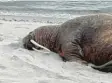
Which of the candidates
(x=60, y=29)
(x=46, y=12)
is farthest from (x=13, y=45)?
(x=46, y=12)

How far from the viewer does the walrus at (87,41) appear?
515cm

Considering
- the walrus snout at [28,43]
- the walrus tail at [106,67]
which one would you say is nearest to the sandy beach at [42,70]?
the walrus tail at [106,67]

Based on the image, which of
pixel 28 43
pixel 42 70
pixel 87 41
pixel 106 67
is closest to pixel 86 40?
pixel 87 41

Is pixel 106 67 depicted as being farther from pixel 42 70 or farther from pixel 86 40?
pixel 42 70

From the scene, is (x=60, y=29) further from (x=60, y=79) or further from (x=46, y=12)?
(x=46, y=12)

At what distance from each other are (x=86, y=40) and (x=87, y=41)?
0.03 metres

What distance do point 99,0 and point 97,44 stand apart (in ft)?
54.0

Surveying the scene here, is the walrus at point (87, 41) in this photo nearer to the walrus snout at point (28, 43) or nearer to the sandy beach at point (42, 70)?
the sandy beach at point (42, 70)

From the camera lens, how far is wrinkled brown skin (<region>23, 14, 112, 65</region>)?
5.20m

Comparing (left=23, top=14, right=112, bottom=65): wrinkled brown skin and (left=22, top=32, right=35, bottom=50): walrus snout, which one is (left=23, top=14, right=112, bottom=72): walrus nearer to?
(left=23, top=14, right=112, bottom=65): wrinkled brown skin

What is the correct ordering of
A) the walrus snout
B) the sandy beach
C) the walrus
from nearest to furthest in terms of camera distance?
the sandy beach, the walrus, the walrus snout

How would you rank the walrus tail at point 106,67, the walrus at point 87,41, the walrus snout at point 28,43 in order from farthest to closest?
the walrus snout at point 28,43, the walrus at point 87,41, the walrus tail at point 106,67

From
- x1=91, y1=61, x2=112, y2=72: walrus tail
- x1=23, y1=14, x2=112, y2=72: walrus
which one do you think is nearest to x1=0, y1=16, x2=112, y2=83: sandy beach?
x1=91, y1=61, x2=112, y2=72: walrus tail

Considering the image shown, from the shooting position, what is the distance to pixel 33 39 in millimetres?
6645
